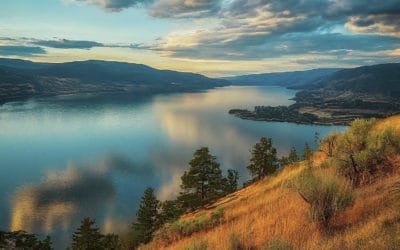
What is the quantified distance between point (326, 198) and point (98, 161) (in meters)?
109

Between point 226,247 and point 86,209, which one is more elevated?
point 226,247

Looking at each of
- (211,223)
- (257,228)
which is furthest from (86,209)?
(257,228)

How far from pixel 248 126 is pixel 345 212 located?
589 feet

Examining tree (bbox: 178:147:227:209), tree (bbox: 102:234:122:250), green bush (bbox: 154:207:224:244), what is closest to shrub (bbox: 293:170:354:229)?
green bush (bbox: 154:207:224:244)

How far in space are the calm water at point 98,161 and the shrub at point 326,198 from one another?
61.4 meters

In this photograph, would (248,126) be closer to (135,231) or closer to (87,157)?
(87,157)

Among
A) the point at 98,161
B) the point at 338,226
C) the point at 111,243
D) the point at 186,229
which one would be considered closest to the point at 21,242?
the point at 111,243

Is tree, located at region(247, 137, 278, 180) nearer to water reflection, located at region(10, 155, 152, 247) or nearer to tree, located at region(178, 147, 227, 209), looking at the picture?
tree, located at region(178, 147, 227, 209)

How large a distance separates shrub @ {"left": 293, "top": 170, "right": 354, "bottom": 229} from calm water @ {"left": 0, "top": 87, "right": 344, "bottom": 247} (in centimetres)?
6142

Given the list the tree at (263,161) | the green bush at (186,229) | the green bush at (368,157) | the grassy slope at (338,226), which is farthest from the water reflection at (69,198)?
the grassy slope at (338,226)

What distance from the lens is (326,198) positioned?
33.0 feet

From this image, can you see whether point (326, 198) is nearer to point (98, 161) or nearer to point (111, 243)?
point (111, 243)

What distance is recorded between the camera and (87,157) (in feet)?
389

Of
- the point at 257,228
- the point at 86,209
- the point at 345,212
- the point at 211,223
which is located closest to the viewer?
the point at 345,212
